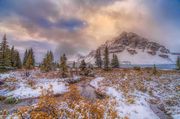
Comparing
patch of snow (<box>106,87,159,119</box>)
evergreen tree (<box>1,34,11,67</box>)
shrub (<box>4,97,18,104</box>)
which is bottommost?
patch of snow (<box>106,87,159,119</box>)

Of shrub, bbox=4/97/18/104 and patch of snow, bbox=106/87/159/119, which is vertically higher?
shrub, bbox=4/97/18/104

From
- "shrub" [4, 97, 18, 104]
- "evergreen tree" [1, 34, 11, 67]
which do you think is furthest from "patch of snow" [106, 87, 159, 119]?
"evergreen tree" [1, 34, 11, 67]

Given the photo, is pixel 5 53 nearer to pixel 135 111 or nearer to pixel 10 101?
pixel 10 101

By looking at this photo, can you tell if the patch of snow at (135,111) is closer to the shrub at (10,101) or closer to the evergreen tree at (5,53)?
the shrub at (10,101)

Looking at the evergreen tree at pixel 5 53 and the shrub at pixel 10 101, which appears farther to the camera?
the evergreen tree at pixel 5 53

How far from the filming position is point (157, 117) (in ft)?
56.7

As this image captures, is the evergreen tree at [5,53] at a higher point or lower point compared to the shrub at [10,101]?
higher

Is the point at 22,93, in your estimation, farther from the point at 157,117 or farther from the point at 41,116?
the point at 41,116

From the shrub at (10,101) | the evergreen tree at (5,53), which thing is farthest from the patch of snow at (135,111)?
the evergreen tree at (5,53)

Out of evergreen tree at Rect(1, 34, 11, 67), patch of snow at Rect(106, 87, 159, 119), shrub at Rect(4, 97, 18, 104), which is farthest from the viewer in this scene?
evergreen tree at Rect(1, 34, 11, 67)

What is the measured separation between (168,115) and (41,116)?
17083mm

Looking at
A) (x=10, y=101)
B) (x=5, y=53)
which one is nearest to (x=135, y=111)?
(x=10, y=101)

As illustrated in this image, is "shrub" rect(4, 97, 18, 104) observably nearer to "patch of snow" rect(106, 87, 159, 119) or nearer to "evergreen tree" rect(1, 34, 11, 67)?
"patch of snow" rect(106, 87, 159, 119)

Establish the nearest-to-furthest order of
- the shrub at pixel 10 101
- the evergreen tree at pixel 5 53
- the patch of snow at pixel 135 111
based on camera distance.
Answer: the patch of snow at pixel 135 111
the shrub at pixel 10 101
the evergreen tree at pixel 5 53
